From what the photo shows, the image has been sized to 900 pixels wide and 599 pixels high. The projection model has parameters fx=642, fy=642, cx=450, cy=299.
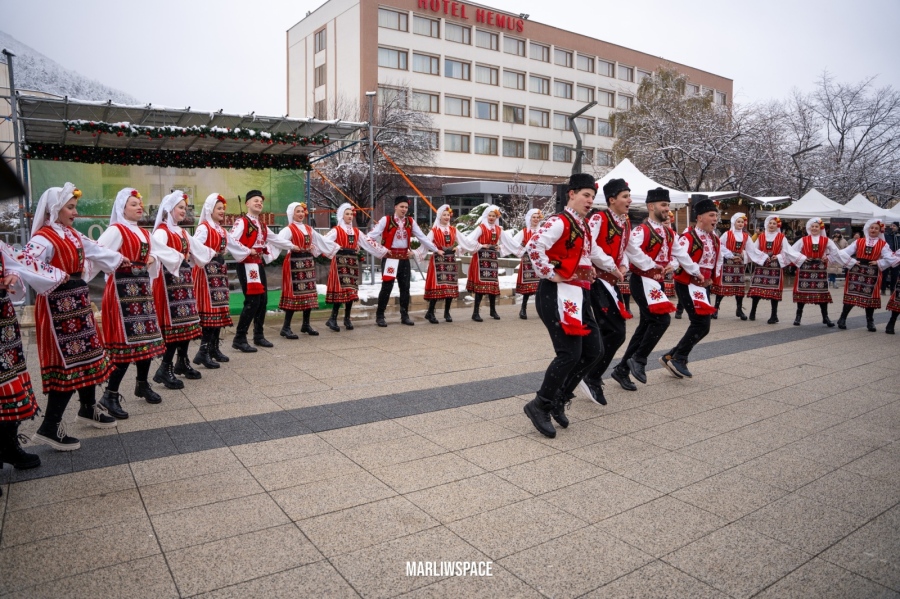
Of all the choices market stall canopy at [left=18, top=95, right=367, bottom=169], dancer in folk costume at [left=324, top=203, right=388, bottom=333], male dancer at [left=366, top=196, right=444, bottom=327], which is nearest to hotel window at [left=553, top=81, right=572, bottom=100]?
market stall canopy at [left=18, top=95, right=367, bottom=169]

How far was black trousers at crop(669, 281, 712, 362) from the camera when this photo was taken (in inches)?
254

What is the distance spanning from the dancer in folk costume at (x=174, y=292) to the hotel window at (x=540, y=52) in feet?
146

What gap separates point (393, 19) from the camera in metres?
40.0

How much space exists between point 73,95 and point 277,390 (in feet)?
28.2

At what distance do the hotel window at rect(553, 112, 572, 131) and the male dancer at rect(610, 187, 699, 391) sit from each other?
4380cm

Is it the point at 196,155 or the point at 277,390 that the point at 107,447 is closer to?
the point at 277,390

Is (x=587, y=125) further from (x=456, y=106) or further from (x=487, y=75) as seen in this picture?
(x=456, y=106)

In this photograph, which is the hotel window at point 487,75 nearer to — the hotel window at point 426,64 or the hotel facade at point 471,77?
the hotel facade at point 471,77

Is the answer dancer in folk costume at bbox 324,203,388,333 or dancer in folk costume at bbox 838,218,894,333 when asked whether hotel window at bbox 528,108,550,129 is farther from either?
dancer in folk costume at bbox 324,203,388,333

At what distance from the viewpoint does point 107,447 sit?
4398 mm

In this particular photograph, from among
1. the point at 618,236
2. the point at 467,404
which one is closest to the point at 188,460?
the point at 467,404

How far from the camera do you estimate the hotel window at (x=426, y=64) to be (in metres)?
40.9

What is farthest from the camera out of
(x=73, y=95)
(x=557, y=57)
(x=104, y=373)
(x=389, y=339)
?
(x=557, y=57)

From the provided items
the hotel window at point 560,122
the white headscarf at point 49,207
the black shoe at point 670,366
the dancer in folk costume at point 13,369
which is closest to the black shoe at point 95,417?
the dancer in folk costume at point 13,369
